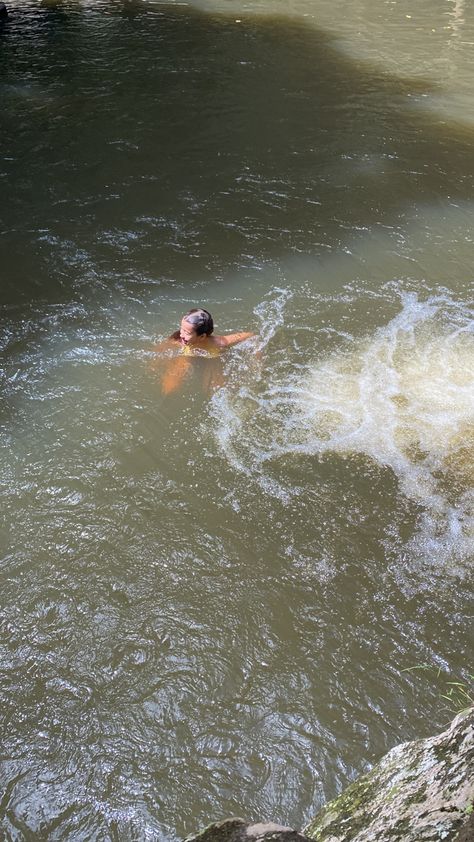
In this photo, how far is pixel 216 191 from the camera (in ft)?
24.3

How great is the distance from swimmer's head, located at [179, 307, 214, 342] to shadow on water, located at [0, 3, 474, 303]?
119 cm

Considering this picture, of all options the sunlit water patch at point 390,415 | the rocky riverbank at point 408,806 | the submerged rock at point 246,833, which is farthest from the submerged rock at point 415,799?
the sunlit water patch at point 390,415

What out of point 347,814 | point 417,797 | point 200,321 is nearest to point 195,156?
point 200,321

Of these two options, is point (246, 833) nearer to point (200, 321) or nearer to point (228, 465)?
point (228, 465)

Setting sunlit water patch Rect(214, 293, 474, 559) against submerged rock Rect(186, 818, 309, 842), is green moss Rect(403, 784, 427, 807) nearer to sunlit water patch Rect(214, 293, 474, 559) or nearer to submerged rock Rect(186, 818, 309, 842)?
submerged rock Rect(186, 818, 309, 842)

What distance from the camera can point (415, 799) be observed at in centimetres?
137

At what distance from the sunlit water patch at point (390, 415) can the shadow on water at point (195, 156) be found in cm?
164

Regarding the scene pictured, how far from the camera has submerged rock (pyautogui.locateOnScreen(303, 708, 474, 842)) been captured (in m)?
1.21

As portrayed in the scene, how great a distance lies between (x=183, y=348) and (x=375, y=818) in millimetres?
3884

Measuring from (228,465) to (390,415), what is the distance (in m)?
1.24

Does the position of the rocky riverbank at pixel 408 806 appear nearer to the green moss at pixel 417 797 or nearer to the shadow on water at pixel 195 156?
the green moss at pixel 417 797

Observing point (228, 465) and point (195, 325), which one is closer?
point (228, 465)

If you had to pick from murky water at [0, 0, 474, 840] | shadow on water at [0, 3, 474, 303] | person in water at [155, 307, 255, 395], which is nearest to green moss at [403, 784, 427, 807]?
murky water at [0, 0, 474, 840]

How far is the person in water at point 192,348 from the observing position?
484cm
